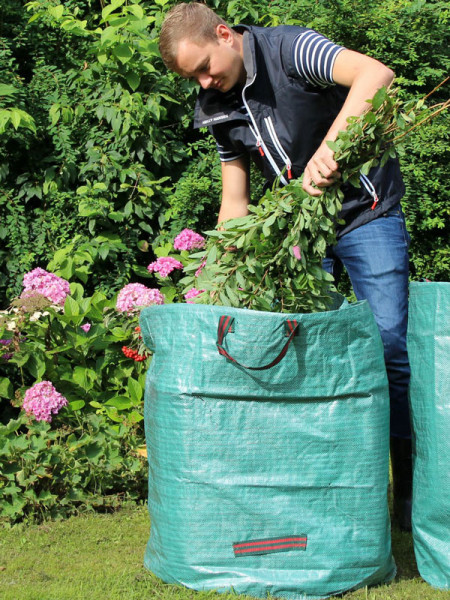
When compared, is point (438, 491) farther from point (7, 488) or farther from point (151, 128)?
point (151, 128)

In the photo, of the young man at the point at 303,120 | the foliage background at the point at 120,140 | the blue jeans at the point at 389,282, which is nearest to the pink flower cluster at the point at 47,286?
the foliage background at the point at 120,140

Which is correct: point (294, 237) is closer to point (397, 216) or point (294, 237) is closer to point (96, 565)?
point (397, 216)

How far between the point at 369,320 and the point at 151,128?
218cm

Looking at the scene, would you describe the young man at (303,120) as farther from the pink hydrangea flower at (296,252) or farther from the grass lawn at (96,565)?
the grass lawn at (96,565)

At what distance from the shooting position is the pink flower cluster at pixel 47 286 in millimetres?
3438

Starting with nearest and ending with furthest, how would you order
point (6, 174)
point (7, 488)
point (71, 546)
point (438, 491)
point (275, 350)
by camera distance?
point (275, 350) < point (438, 491) < point (71, 546) < point (7, 488) < point (6, 174)

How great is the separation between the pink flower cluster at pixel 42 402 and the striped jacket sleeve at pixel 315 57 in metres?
1.59

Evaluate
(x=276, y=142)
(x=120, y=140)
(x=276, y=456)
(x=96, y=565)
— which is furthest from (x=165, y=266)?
(x=276, y=456)

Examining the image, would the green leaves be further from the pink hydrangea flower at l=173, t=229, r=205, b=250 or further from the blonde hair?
the pink hydrangea flower at l=173, t=229, r=205, b=250

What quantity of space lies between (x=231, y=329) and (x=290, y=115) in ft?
2.74

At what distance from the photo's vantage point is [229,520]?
7.28ft

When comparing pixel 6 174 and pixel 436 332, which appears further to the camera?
pixel 6 174

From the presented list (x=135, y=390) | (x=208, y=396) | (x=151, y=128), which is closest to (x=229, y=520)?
(x=208, y=396)

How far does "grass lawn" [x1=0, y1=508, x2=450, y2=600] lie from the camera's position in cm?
230
